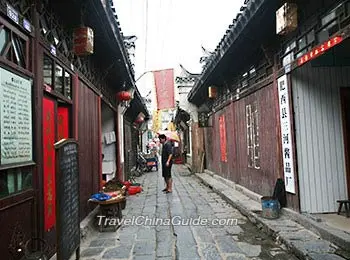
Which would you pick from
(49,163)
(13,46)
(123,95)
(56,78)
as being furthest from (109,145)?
(13,46)

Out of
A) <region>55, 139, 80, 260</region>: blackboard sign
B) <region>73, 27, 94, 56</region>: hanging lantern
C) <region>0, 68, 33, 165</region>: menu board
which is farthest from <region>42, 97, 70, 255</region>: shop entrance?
<region>73, 27, 94, 56</region>: hanging lantern

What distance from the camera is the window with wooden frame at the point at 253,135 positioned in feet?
29.6

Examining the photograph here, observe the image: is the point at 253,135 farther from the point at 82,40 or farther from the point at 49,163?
the point at 49,163

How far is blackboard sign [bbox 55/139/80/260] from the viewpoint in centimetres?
390

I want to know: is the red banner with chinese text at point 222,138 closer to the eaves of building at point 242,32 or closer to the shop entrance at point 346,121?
the eaves of building at point 242,32

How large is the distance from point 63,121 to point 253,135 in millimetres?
5216

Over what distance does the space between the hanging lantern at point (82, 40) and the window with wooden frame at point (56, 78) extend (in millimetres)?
493

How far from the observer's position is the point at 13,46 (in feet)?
13.0

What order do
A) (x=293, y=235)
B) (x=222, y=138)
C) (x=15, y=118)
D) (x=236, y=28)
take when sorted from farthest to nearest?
1. (x=222, y=138)
2. (x=236, y=28)
3. (x=293, y=235)
4. (x=15, y=118)

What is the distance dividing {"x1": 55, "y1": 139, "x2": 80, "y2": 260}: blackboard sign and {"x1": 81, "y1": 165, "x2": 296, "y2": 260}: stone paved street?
3.62 feet

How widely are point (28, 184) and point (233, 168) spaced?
8.62m

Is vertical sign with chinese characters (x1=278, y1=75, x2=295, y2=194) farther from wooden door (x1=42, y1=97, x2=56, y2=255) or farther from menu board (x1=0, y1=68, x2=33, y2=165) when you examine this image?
menu board (x1=0, y1=68, x2=33, y2=165)

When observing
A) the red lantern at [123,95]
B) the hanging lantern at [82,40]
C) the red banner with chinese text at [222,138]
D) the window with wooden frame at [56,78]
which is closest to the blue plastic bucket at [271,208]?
the window with wooden frame at [56,78]

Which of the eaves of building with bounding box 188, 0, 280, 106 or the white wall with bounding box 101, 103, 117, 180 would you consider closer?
the eaves of building with bounding box 188, 0, 280, 106
